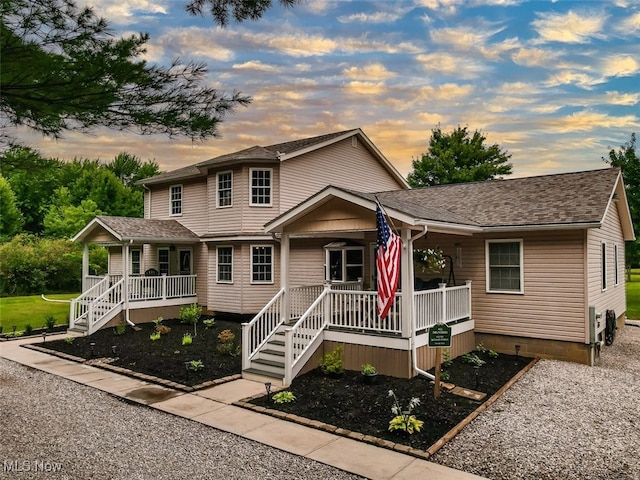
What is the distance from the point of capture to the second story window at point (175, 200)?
60.8 ft

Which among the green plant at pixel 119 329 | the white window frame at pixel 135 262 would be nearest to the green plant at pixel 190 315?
the green plant at pixel 119 329

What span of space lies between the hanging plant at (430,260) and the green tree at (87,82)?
745 centimetres

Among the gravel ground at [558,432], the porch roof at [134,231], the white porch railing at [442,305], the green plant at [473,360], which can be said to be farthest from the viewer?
the porch roof at [134,231]

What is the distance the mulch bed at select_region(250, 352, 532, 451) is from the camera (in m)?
6.27

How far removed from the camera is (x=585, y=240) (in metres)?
9.94

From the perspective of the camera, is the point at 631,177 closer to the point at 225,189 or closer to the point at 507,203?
the point at 507,203

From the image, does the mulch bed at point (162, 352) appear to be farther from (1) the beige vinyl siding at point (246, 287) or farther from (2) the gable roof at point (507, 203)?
(2) the gable roof at point (507, 203)

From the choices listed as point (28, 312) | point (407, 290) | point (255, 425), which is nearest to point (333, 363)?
point (407, 290)

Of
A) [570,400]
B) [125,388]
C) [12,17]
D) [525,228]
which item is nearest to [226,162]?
[125,388]

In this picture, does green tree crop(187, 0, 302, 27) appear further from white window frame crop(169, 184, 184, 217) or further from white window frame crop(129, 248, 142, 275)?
white window frame crop(129, 248, 142, 275)

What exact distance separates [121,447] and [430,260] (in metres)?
8.25

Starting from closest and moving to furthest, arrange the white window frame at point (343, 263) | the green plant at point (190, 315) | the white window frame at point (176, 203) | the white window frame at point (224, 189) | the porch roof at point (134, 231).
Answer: the white window frame at point (343, 263)
the green plant at point (190, 315)
the porch roof at point (134, 231)
the white window frame at point (224, 189)
the white window frame at point (176, 203)

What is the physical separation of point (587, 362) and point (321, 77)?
10761mm

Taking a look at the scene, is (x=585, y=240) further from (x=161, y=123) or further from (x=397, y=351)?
(x=161, y=123)
